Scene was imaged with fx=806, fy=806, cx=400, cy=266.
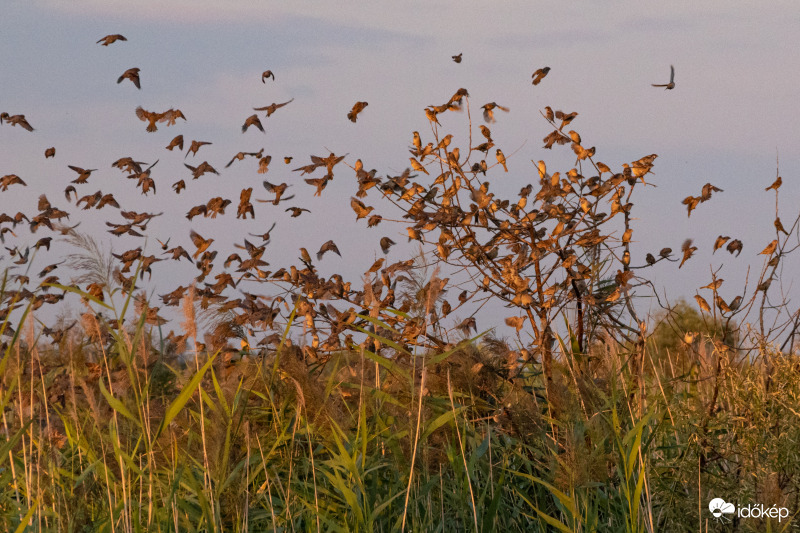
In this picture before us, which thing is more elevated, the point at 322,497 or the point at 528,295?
the point at 528,295

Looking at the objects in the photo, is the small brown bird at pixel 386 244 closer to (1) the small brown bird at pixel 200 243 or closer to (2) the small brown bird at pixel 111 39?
(1) the small brown bird at pixel 200 243

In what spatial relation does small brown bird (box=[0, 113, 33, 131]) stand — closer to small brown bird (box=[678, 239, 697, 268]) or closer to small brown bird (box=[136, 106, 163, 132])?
small brown bird (box=[136, 106, 163, 132])

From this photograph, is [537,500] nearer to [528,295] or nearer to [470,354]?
[470,354]

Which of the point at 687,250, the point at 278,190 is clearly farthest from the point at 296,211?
the point at 687,250

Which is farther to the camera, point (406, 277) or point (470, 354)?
point (406, 277)

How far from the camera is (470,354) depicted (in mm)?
4230

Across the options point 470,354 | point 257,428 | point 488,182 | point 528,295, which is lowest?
point 257,428

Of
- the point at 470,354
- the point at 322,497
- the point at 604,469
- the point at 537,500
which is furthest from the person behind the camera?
the point at 470,354

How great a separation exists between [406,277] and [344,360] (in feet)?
2.96

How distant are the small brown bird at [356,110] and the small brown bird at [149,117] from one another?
6.05ft

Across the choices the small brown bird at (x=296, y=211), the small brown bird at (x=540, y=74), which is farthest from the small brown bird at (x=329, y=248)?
the small brown bird at (x=540, y=74)

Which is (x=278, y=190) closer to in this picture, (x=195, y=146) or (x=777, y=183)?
(x=195, y=146)

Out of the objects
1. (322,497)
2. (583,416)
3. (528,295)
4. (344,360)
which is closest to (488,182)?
(528,295)

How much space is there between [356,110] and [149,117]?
6.46 feet
